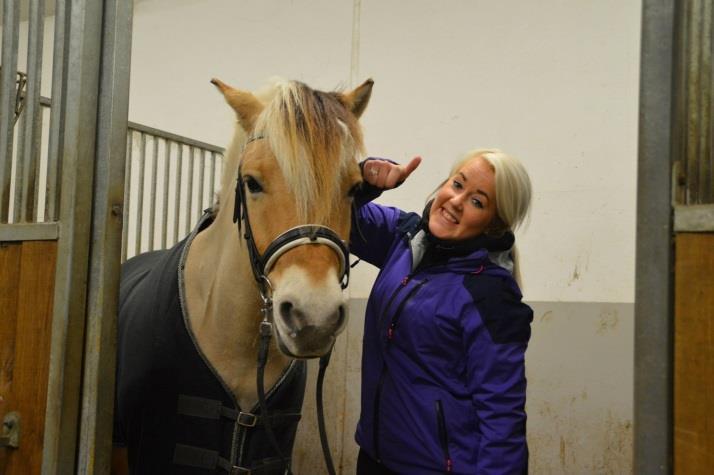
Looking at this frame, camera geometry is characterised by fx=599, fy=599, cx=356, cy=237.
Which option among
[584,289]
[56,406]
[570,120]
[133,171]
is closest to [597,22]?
[570,120]

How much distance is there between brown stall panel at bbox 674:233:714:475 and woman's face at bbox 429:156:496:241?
60 cm

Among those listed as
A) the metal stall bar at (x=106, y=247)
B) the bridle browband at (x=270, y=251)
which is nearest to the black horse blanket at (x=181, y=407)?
the bridle browband at (x=270, y=251)

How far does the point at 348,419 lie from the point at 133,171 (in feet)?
6.76

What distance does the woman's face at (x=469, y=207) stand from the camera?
4.15 ft

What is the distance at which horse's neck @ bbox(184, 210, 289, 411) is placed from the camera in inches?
49.0

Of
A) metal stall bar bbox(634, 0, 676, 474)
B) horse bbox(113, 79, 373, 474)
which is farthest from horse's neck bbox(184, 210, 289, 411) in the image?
metal stall bar bbox(634, 0, 676, 474)

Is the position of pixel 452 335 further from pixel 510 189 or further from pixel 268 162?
pixel 268 162

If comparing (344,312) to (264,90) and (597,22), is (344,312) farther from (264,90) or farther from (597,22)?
(597,22)

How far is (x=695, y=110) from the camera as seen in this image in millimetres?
676

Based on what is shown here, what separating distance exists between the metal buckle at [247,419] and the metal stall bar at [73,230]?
0.34 meters

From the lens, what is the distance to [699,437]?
64cm

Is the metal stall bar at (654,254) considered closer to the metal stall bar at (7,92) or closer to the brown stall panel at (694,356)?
the brown stall panel at (694,356)

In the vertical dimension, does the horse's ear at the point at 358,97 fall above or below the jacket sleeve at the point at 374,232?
above

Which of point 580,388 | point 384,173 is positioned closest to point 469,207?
point 384,173
